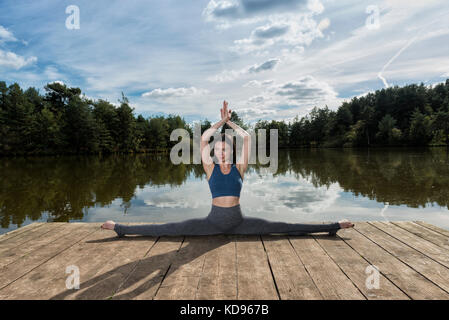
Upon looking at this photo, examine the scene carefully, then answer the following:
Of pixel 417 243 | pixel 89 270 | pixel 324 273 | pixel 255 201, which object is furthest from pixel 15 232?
pixel 255 201

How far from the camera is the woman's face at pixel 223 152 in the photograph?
3.10m

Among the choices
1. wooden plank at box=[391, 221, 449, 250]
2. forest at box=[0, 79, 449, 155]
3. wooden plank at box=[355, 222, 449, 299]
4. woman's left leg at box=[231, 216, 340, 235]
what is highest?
forest at box=[0, 79, 449, 155]

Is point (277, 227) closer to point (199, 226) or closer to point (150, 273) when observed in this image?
point (199, 226)

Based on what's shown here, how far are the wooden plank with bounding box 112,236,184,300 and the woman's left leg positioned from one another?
796 millimetres

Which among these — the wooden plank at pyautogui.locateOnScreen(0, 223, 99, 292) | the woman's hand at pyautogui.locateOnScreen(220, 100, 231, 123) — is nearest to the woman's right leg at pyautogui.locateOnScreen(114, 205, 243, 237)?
the wooden plank at pyautogui.locateOnScreen(0, 223, 99, 292)

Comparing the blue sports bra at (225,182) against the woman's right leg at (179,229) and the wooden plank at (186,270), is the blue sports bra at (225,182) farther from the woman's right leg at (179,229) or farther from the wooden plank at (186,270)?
the wooden plank at (186,270)

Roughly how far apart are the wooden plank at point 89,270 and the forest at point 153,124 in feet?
156

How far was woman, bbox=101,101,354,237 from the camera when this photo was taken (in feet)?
10.2

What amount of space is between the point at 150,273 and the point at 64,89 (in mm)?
63543

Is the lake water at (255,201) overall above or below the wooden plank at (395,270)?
below

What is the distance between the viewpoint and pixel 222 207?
315 centimetres

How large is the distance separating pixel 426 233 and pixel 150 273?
134 inches

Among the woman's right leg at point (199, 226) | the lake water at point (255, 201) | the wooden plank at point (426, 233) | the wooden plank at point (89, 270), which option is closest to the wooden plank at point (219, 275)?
the woman's right leg at point (199, 226)

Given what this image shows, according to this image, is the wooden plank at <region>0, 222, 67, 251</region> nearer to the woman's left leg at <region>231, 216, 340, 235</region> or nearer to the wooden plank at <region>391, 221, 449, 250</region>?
the woman's left leg at <region>231, 216, 340, 235</region>
